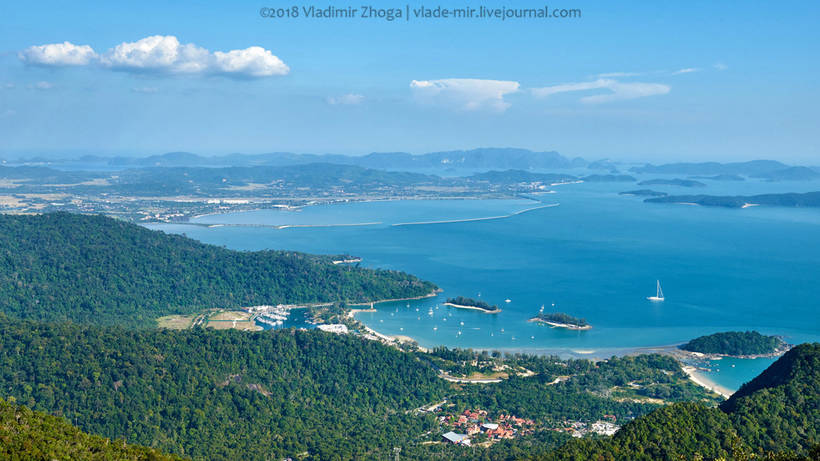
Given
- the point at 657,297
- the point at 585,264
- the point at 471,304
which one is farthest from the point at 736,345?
the point at 585,264

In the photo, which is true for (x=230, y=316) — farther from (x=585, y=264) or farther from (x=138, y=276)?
(x=585, y=264)

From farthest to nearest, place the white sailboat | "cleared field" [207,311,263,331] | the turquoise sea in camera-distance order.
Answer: the white sailboat < the turquoise sea < "cleared field" [207,311,263,331]

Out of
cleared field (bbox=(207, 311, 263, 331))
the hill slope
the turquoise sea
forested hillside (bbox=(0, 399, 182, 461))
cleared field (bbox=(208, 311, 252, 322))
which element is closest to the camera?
forested hillside (bbox=(0, 399, 182, 461))

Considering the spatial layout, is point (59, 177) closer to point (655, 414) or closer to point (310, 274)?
point (310, 274)

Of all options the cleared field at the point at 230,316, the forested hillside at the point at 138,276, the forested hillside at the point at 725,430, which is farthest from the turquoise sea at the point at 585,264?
the forested hillside at the point at 725,430

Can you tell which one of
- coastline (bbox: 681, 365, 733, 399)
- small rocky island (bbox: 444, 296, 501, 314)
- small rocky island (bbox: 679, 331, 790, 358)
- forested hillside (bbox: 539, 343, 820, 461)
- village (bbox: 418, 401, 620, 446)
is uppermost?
forested hillside (bbox: 539, 343, 820, 461)

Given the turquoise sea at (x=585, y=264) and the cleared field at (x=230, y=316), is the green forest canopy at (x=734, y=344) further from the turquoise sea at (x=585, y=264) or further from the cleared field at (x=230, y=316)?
the cleared field at (x=230, y=316)

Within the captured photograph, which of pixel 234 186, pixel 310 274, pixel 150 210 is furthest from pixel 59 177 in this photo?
pixel 310 274

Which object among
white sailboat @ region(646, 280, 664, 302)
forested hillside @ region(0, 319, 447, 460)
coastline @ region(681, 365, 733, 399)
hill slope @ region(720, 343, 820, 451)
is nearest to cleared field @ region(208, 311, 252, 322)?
forested hillside @ region(0, 319, 447, 460)

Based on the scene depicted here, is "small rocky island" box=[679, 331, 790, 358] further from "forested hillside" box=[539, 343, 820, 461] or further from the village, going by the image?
"forested hillside" box=[539, 343, 820, 461]
